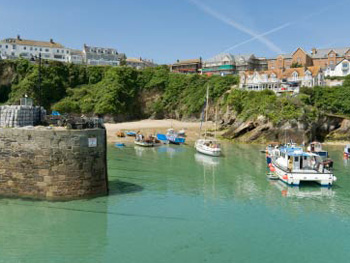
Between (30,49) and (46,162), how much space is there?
86038 millimetres

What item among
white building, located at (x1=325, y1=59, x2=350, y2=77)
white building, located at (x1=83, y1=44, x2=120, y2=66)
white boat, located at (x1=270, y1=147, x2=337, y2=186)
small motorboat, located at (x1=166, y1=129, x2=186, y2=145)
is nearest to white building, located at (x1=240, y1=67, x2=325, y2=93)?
white building, located at (x1=325, y1=59, x2=350, y2=77)

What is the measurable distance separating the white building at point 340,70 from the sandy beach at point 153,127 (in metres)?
31.0

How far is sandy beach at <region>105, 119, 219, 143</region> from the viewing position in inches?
2333

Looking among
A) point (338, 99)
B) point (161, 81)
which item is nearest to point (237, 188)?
point (338, 99)

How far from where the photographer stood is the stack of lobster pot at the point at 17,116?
66.6 ft

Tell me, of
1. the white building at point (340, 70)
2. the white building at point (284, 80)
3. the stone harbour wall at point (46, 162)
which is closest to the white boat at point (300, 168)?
the stone harbour wall at point (46, 162)

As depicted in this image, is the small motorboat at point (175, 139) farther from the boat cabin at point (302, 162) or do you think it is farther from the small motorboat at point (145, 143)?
the boat cabin at point (302, 162)

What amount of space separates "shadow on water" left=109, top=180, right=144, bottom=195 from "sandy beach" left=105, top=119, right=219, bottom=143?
94.8 ft

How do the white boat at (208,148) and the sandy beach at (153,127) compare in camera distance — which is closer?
the white boat at (208,148)

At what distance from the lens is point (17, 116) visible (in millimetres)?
20281

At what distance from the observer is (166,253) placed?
47.7 feet

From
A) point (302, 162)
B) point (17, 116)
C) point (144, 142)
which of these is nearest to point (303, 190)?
point (302, 162)

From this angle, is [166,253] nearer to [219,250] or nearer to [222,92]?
[219,250]

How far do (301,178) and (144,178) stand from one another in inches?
500
